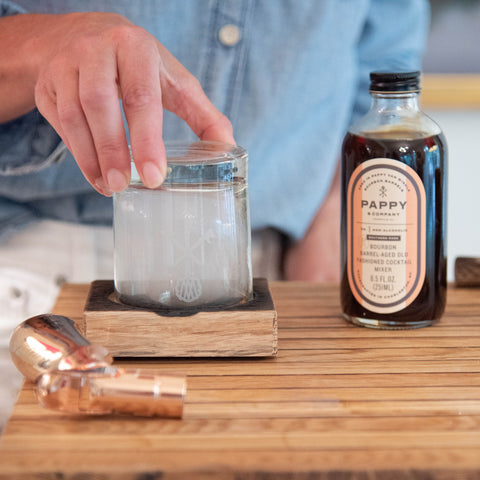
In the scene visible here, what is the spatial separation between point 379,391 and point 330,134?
23.4 inches

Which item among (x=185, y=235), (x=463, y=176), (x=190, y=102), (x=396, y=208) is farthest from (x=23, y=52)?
(x=463, y=176)

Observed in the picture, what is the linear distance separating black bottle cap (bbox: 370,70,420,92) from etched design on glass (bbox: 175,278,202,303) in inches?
8.6

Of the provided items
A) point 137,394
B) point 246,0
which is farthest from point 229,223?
point 246,0

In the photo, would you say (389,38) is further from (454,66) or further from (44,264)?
(454,66)

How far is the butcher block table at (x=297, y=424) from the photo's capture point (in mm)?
377

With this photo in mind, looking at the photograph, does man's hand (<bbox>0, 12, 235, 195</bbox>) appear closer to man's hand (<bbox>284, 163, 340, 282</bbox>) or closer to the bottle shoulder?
the bottle shoulder

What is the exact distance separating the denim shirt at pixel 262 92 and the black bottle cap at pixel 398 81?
1.17ft

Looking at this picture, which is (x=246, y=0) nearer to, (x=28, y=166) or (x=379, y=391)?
(x=28, y=166)

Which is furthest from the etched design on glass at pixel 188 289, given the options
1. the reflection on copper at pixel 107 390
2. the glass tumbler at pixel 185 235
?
the reflection on copper at pixel 107 390

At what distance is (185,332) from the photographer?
0.53 meters

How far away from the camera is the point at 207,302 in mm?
542

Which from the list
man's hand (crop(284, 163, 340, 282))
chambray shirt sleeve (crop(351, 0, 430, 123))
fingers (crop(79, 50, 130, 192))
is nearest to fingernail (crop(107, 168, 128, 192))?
fingers (crop(79, 50, 130, 192))

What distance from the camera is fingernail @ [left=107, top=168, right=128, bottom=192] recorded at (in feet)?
1.70

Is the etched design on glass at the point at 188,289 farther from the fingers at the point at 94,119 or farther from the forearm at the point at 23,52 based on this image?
the forearm at the point at 23,52
